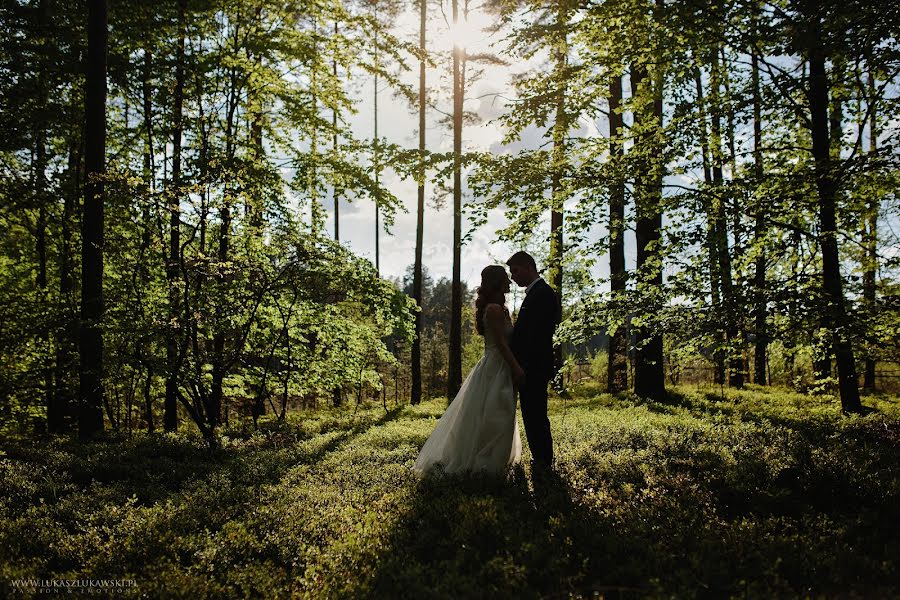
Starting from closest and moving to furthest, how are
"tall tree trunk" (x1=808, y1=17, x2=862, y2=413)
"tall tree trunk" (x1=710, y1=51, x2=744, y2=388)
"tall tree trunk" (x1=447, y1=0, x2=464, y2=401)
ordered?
1. "tall tree trunk" (x1=808, y1=17, x2=862, y2=413)
2. "tall tree trunk" (x1=710, y1=51, x2=744, y2=388)
3. "tall tree trunk" (x1=447, y1=0, x2=464, y2=401)

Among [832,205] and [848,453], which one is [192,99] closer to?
[832,205]

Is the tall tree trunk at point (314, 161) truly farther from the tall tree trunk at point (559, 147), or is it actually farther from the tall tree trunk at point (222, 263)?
the tall tree trunk at point (559, 147)

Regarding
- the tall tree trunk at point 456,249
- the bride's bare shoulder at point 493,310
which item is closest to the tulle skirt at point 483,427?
the bride's bare shoulder at point 493,310

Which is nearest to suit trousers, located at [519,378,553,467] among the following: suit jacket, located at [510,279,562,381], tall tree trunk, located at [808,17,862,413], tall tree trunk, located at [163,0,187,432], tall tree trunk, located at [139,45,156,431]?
suit jacket, located at [510,279,562,381]

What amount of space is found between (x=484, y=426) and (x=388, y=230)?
8.79 meters

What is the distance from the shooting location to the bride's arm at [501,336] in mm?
6102

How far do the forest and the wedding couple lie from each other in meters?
0.77

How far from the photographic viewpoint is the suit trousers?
6168 mm

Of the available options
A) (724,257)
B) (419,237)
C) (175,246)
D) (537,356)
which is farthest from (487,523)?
(419,237)

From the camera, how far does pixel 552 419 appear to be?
1173 cm

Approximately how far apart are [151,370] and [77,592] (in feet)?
18.5

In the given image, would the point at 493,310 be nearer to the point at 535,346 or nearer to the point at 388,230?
the point at 535,346

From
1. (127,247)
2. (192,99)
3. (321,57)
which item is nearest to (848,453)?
(127,247)

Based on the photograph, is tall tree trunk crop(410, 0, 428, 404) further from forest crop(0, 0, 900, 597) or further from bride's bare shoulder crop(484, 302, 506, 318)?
bride's bare shoulder crop(484, 302, 506, 318)
